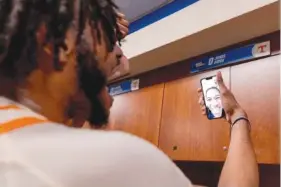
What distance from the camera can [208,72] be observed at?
5.16 ft

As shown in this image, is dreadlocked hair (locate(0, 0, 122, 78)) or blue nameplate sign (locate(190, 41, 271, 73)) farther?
blue nameplate sign (locate(190, 41, 271, 73))

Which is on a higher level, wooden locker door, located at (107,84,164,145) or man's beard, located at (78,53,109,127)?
wooden locker door, located at (107,84,164,145)

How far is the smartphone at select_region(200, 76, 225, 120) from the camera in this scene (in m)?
1.15

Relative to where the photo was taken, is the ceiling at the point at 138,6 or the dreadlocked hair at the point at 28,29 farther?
the ceiling at the point at 138,6

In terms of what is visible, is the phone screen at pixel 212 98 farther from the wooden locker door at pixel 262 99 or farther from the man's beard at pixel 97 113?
the man's beard at pixel 97 113

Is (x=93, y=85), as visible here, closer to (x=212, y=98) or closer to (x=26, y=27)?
(x=26, y=27)

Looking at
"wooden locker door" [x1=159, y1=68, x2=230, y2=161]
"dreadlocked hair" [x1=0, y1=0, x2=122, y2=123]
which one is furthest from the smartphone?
"dreadlocked hair" [x1=0, y1=0, x2=122, y2=123]

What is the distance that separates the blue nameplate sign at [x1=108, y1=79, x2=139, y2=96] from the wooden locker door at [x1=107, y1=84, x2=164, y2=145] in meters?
0.03

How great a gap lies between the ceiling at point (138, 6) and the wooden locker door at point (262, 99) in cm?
59

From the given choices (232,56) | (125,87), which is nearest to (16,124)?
(232,56)

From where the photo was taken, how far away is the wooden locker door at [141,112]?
1762 mm

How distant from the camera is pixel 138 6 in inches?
71.9

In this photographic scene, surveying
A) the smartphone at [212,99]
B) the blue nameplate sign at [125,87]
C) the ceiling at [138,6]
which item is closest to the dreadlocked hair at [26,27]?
the smartphone at [212,99]

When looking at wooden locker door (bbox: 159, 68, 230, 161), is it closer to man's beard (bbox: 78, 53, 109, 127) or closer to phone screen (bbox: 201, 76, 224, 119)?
phone screen (bbox: 201, 76, 224, 119)
